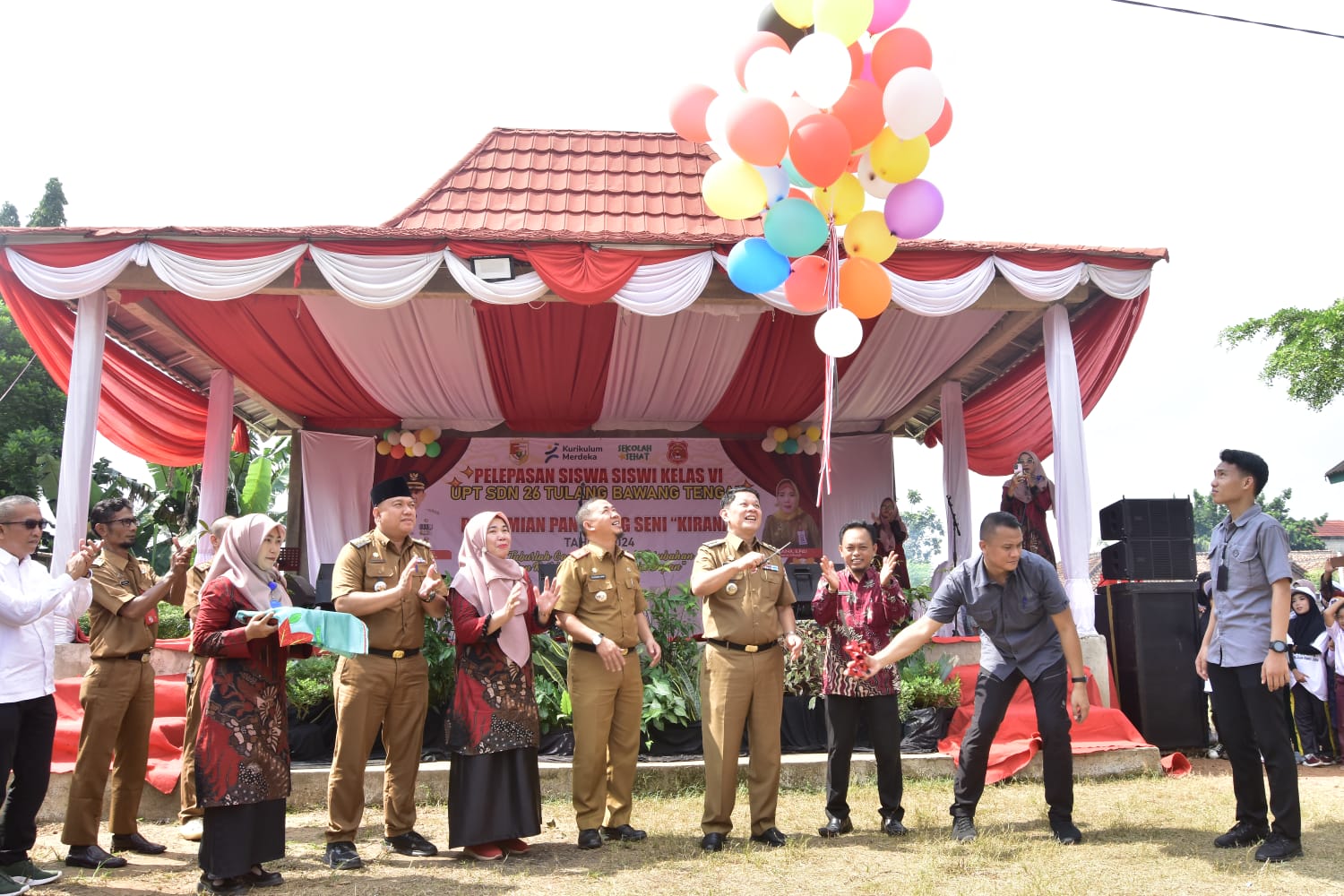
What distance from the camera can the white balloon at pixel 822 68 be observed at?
4348 millimetres

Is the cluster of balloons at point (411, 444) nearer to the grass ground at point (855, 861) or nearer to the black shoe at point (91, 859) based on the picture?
the grass ground at point (855, 861)

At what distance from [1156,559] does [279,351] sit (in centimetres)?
668

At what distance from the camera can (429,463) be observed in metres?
9.86

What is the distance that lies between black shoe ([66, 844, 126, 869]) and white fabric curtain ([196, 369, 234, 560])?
4.18m

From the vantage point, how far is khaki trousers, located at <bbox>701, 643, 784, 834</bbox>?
3.79 metres

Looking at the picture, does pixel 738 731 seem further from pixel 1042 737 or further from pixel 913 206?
pixel 913 206

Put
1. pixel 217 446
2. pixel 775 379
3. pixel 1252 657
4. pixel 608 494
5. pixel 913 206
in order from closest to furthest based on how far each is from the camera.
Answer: pixel 1252 657, pixel 913 206, pixel 217 446, pixel 775 379, pixel 608 494

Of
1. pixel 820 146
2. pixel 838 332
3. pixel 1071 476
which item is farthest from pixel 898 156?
pixel 1071 476

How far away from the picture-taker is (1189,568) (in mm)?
6094

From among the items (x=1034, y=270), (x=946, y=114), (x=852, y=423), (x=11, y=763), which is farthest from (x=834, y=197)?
(x=852, y=423)

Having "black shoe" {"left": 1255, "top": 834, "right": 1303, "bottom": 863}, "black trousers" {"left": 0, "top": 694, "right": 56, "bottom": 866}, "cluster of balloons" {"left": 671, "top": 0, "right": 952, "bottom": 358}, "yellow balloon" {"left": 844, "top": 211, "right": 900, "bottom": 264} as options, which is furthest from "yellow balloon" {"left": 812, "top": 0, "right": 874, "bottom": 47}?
"black trousers" {"left": 0, "top": 694, "right": 56, "bottom": 866}

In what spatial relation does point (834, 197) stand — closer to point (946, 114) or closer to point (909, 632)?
point (946, 114)

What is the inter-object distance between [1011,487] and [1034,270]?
166 cm

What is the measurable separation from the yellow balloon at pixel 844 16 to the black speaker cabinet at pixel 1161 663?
377 centimetres
